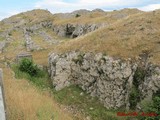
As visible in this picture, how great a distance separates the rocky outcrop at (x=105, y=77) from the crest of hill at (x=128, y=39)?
1.01m

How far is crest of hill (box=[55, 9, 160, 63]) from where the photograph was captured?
23.3 metres

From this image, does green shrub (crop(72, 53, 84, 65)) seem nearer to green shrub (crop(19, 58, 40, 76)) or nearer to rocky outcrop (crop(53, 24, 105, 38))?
green shrub (crop(19, 58, 40, 76))

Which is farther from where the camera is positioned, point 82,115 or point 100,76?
point 100,76

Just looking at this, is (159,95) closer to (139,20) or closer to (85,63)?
(85,63)

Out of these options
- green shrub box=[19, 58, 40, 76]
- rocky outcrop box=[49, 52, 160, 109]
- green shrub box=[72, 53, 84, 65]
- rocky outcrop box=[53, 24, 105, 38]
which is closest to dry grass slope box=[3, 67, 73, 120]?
rocky outcrop box=[49, 52, 160, 109]

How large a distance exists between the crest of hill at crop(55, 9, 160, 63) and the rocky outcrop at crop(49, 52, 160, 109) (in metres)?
1.01

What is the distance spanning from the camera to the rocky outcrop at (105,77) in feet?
67.8

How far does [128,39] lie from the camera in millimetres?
25453

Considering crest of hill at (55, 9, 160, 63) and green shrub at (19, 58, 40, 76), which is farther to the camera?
green shrub at (19, 58, 40, 76)

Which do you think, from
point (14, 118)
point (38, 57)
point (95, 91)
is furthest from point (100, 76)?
point (38, 57)

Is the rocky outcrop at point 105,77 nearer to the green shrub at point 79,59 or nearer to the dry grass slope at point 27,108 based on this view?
the green shrub at point 79,59

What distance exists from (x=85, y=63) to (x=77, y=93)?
286cm

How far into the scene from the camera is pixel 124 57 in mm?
22625

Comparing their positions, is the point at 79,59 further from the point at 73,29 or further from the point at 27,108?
the point at 73,29
